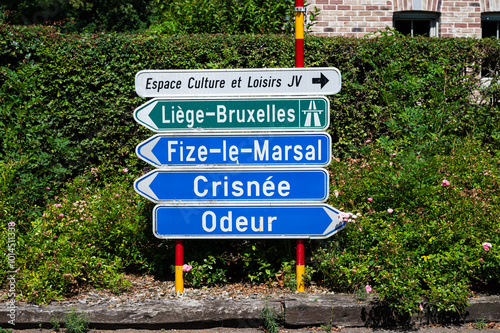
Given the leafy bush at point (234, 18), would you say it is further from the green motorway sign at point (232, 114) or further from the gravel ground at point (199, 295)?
the gravel ground at point (199, 295)

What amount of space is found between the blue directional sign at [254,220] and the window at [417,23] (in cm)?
616

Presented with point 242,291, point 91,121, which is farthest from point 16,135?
point 242,291

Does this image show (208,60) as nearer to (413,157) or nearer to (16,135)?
(16,135)

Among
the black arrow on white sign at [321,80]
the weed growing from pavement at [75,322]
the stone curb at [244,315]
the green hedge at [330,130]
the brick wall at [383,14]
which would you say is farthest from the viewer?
the brick wall at [383,14]

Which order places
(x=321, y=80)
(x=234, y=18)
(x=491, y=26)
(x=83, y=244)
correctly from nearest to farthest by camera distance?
(x=321, y=80)
(x=83, y=244)
(x=234, y=18)
(x=491, y=26)

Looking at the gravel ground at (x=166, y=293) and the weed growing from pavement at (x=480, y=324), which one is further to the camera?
the gravel ground at (x=166, y=293)

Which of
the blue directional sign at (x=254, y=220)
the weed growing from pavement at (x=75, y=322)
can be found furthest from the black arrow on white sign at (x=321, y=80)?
the weed growing from pavement at (x=75, y=322)

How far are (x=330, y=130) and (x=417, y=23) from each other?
4247mm

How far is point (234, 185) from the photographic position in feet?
13.1

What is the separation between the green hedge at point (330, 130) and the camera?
165 inches

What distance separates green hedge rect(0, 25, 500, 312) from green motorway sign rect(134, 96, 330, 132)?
101cm

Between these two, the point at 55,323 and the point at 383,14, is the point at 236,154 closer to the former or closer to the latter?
the point at 55,323

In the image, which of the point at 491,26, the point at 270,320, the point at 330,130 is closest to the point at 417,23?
the point at 491,26

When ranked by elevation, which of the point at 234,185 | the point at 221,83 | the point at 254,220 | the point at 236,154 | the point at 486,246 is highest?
the point at 221,83
